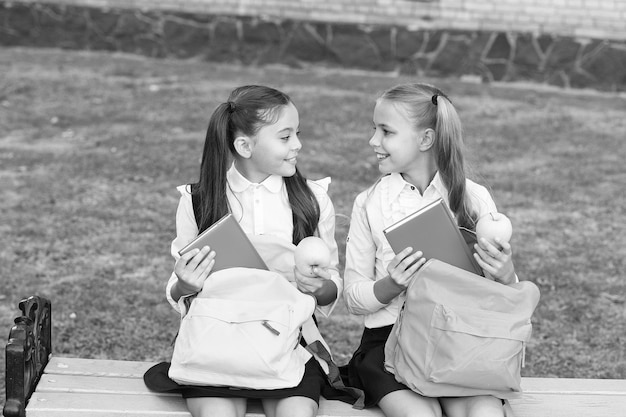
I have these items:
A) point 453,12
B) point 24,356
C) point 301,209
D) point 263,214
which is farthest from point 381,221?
point 453,12

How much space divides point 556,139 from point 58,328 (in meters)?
5.37

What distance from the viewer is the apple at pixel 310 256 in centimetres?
308

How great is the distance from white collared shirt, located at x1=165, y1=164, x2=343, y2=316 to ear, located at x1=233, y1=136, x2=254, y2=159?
89 millimetres

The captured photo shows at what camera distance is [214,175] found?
11.2 ft

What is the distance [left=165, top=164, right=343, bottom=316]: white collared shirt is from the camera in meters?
3.44

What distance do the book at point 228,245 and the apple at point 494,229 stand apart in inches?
28.2

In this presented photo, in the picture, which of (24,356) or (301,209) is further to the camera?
(301,209)

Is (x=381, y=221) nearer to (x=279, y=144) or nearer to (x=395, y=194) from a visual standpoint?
(x=395, y=194)

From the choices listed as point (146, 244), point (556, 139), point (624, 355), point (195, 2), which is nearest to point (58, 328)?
point (146, 244)

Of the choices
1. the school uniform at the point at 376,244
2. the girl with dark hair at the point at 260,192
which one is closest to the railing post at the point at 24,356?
the girl with dark hair at the point at 260,192

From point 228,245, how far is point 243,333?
0.98 feet

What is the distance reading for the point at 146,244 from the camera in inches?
232

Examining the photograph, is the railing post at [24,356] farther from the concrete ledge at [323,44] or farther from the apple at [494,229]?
the concrete ledge at [323,44]

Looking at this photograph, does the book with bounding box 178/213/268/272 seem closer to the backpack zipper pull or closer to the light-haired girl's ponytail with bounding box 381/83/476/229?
the backpack zipper pull
